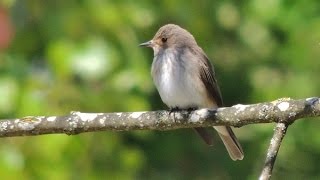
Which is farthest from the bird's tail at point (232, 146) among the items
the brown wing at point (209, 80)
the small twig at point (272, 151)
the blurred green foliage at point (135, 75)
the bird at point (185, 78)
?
the small twig at point (272, 151)

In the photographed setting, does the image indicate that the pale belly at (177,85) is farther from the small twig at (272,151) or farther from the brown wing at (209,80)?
the small twig at (272,151)

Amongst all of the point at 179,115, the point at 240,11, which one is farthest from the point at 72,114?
the point at 240,11

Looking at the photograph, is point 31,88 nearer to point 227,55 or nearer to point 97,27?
point 97,27

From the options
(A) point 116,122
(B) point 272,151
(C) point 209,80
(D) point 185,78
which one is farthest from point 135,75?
(B) point 272,151

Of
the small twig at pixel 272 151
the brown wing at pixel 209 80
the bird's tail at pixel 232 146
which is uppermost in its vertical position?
the brown wing at pixel 209 80

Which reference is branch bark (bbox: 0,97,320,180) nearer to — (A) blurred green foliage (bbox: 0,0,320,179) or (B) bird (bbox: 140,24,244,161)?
(B) bird (bbox: 140,24,244,161)

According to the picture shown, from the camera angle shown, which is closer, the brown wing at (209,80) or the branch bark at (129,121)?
the branch bark at (129,121)
